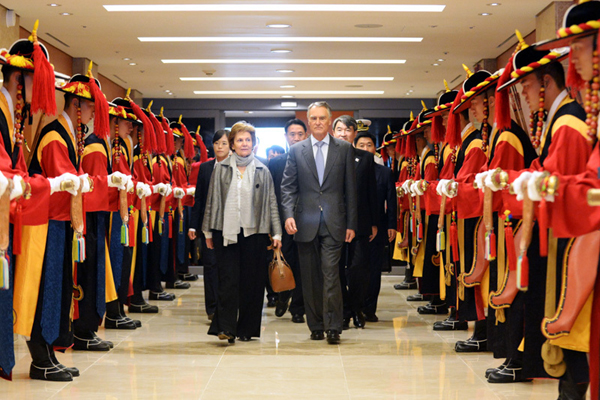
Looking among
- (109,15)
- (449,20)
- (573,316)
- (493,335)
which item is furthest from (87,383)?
(449,20)

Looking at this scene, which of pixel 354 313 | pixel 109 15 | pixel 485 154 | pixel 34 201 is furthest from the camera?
pixel 109 15

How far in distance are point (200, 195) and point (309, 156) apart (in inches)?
51.9

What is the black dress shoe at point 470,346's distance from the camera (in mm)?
5078

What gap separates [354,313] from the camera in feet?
20.4

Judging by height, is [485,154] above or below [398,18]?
below

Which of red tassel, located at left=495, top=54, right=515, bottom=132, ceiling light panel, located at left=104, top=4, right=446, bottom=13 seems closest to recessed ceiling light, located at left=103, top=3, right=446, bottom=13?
ceiling light panel, located at left=104, top=4, right=446, bottom=13

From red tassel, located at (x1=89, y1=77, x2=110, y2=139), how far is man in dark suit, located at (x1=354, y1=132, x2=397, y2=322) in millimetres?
2606

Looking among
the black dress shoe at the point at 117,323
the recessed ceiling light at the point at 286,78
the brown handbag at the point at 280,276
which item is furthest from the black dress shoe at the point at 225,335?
the recessed ceiling light at the point at 286,78

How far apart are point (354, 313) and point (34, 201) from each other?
10.1 feet

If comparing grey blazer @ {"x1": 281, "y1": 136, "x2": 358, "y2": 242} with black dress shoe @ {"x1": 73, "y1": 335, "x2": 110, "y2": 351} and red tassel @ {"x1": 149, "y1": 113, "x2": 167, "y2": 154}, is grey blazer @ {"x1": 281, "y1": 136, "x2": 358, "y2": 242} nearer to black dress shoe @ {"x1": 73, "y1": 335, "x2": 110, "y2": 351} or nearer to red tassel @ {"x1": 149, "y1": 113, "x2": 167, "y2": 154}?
black dress shoe @ {"x1": 73, "y1": 335, "x2": 110, "y2": 351}

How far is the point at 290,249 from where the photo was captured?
6762 millimetres

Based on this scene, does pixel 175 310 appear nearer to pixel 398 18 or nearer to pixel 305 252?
pixel 305 252

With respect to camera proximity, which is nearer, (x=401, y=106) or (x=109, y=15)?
(x=109, y=15)

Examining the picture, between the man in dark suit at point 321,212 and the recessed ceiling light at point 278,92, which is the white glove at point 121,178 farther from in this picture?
the recessed ceiling light at point 278,92
